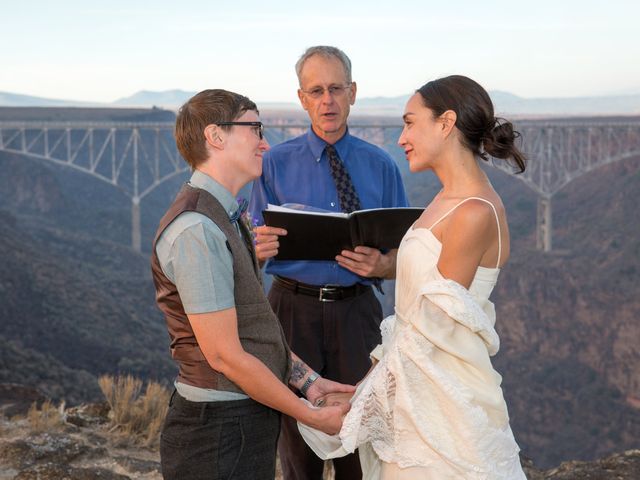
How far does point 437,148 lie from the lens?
2.75 m

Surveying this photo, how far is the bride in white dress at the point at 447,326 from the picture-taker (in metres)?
2.57

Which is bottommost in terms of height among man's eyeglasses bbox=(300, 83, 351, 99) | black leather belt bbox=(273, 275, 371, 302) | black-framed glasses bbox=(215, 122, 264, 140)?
black leather belt bbox=(273, 275, 371, 302)

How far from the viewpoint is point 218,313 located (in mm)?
2363

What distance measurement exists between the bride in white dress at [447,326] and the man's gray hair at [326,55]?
1.13 meters

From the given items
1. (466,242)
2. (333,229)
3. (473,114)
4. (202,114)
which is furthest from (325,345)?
(202,114)

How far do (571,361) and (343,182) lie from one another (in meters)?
51.0

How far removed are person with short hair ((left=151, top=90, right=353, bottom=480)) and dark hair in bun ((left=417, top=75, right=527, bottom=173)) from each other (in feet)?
1.92

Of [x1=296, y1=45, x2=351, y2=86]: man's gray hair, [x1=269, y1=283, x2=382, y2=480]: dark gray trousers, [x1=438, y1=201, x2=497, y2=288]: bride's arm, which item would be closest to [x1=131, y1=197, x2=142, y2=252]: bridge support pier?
[x1=296, y1=45, x2=351, y2=86]: man's gray hair

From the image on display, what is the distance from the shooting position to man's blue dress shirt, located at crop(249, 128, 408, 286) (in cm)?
400

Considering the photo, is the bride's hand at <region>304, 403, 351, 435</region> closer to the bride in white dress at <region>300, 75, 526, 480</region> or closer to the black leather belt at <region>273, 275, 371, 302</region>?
the bride in white dress at <region>300, 75, 526, 480</region>

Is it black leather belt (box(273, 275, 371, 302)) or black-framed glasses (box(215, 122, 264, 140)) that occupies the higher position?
black-framed glasses (box(215, 122, 264, 140))

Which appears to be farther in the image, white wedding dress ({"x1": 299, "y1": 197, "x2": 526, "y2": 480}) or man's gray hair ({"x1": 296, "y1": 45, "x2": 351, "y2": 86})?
man's gray hair ({"x1": 296, "y1": 45, "x2": 351, "y2": 86})

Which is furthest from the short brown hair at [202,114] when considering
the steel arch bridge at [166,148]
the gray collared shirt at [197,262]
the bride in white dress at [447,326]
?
the steel arch bridge at [166,148]

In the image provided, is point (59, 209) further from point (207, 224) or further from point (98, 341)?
point (207, 224)
